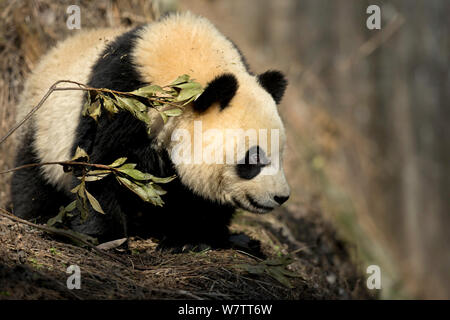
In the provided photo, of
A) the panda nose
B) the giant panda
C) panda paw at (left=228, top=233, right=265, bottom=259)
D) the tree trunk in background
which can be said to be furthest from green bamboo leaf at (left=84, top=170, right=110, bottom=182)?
the tree trunk in background

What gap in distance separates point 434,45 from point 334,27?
7.28 feet

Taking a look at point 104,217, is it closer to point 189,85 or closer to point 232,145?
point 232,145

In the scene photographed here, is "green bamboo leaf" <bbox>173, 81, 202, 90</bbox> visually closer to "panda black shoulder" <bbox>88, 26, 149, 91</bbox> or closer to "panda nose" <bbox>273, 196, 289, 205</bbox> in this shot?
"panda black shoulder" <bbox>88, 26, 149, 91</bbox>

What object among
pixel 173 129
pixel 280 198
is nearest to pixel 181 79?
pixel 173 129

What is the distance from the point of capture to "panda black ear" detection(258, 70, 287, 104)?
4227 mm

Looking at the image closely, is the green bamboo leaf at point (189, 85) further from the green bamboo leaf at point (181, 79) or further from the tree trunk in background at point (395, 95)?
the tree trunk in background at point (395, 95)

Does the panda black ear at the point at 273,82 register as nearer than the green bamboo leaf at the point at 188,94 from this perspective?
No

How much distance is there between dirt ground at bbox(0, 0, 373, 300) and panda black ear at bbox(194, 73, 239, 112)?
1.23 m

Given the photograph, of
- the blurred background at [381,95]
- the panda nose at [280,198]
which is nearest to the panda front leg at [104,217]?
the panda nose at [280,198]

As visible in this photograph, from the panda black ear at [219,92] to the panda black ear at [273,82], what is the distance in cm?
56

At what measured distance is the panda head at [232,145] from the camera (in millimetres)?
3715
